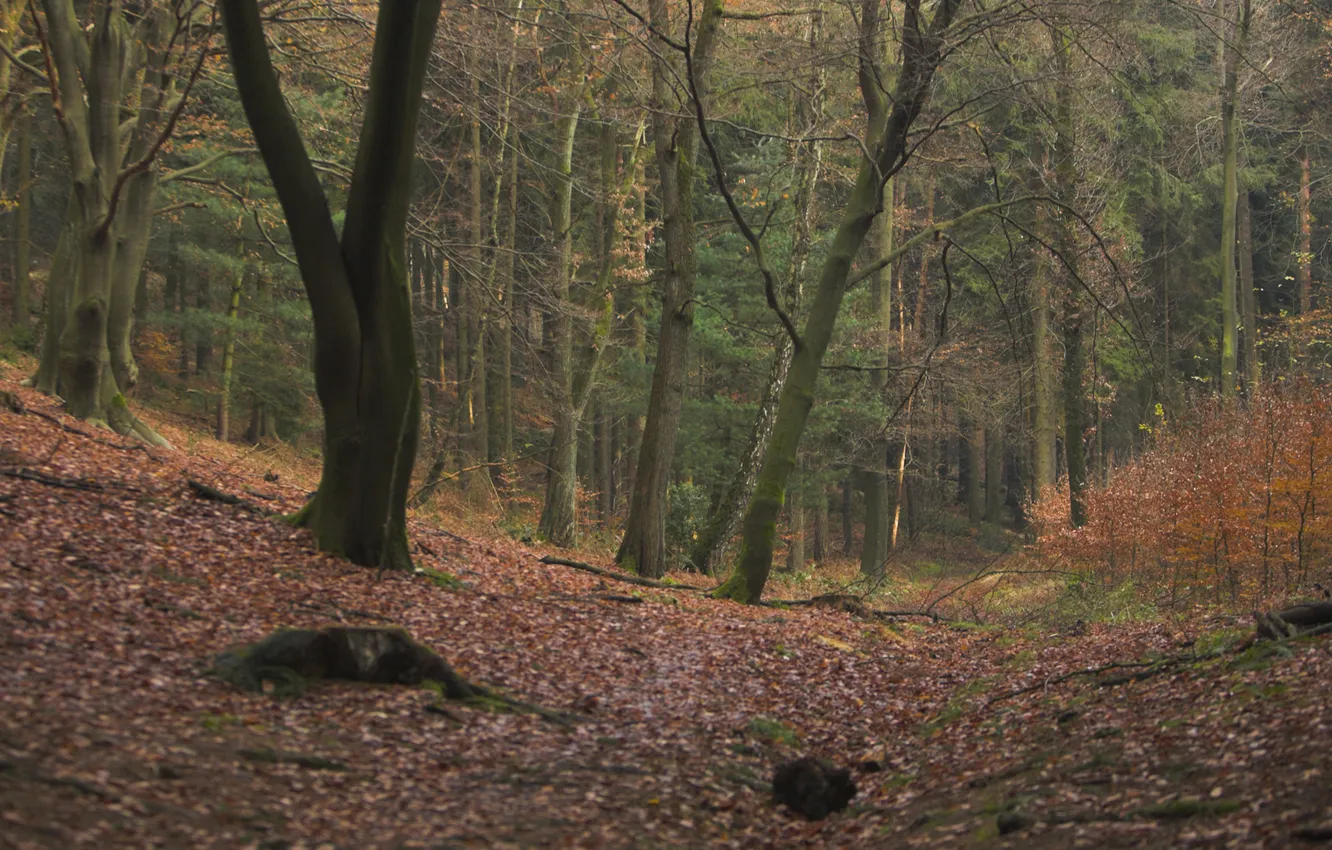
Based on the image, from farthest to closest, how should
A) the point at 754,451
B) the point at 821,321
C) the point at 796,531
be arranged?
the point at 796,531
the point at 754,451
the point at 821,321

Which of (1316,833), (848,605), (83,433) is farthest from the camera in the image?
(848,605)

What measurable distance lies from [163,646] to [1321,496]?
34.5 feet

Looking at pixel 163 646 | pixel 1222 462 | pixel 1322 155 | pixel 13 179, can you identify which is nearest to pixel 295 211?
pixel 163 646

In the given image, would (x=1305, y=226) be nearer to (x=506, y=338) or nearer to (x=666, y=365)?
(x=666, y=365)

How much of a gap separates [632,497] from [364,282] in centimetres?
686

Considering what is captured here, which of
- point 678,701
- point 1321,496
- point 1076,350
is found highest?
point 1076,350

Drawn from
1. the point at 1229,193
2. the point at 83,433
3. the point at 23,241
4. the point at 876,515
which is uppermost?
the point at 1229,193

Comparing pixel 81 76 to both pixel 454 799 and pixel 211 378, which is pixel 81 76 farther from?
pixel 211 378

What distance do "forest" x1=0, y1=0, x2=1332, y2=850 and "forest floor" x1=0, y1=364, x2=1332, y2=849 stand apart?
0.04 meters

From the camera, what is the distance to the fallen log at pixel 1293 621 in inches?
273

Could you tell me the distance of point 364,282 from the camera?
30.0ft

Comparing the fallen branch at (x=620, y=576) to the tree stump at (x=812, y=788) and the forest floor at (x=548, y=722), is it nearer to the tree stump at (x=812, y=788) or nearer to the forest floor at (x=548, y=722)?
the forest floor at (x=548, y=722)

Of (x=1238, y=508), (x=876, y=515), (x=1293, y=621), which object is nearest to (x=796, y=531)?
(x=876, y=515)

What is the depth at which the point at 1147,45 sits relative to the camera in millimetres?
23516
